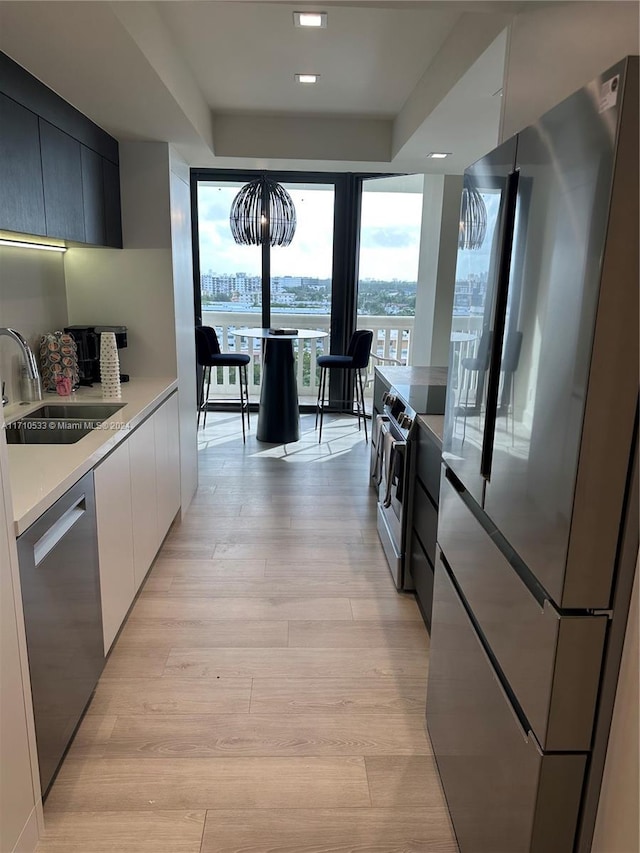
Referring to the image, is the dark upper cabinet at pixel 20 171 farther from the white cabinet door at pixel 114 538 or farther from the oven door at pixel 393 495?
the oven door at pixel 393 495

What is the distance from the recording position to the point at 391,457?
2.83 m

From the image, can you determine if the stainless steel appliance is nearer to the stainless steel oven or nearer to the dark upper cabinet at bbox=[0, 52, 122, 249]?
the stainless steel oven

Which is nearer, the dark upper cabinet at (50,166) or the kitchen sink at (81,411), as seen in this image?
the dark upper cabinet at (50,166)

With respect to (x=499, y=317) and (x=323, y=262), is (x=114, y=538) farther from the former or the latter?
(x=323, y=262)

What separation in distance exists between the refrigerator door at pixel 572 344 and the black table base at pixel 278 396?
4166 millimetres

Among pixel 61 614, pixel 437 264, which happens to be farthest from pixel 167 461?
pixel 437 264

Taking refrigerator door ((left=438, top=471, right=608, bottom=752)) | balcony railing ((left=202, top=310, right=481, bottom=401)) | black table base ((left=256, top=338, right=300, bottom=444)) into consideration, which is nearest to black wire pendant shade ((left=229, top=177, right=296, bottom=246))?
black table base ((left=256, top=338, right=300, bottom=444))

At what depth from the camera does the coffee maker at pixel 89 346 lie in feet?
10.2

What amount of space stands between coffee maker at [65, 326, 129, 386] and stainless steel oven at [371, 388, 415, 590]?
5.17ft

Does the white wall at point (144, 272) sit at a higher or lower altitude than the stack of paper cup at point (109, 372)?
higher

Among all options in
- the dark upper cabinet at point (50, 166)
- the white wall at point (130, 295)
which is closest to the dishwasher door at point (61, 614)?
the dark upper cabinet at point (50, 166)

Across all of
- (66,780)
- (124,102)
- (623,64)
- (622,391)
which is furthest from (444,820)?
(124,102)

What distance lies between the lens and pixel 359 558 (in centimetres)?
324

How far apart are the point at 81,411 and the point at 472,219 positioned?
2.05m
